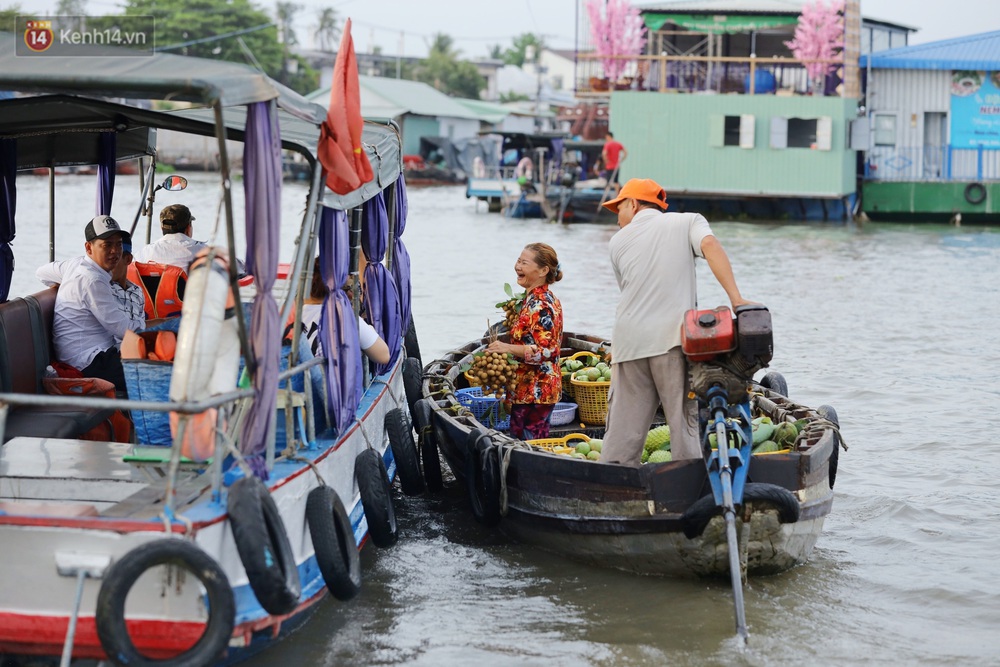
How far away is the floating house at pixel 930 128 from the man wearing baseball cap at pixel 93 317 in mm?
25900

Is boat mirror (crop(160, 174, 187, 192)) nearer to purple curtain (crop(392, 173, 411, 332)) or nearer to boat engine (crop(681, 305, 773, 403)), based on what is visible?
purple curtain (crop(392, 173, 411, 332))

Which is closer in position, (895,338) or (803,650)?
(803,650)

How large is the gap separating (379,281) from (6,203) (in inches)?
94.9

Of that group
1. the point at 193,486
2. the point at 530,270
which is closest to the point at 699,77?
the point at 530,270

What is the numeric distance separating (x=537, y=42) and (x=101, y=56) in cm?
10274

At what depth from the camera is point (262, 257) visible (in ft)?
15.0

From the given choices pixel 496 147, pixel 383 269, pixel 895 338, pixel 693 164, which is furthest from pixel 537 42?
pixel 383 269

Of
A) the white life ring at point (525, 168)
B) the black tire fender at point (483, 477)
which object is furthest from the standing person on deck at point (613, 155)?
the black tire fender at point (483, 477)

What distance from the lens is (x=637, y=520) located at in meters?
5.83

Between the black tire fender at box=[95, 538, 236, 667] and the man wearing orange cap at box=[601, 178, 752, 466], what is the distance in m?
2.45

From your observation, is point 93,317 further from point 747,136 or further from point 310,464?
point 747,136

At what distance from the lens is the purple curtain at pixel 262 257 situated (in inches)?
178

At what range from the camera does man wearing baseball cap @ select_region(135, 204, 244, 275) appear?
8188 mm

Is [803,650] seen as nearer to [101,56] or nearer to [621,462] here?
[621,462]
